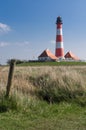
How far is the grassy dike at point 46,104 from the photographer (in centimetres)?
782

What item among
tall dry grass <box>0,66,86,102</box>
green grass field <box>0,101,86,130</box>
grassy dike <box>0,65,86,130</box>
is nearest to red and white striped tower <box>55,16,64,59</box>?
grassy dike <box>0,65,86,130</box>

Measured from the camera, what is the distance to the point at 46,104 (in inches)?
405

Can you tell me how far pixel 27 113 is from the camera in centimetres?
897

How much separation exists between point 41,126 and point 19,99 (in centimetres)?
227

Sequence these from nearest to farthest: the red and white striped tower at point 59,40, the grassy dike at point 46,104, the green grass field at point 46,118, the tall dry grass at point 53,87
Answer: the green grass field at point 46,118, the grassy dike at point 46,104, the tall dry grass at point 53,87, the red and white striped tower at point 59,40

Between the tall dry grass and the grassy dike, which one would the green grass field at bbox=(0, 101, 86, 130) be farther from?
the tall dry grass

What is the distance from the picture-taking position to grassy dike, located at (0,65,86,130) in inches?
308

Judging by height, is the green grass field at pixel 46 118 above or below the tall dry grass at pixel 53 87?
below

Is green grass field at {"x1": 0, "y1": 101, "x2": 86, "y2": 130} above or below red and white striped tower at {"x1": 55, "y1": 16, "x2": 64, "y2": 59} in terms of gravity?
below

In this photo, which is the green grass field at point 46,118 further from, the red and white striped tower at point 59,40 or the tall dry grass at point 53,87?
the red and white striped tower at point 59,40

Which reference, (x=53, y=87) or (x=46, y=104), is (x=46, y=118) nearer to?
(x=46, y=104)

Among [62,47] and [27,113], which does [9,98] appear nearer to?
Result: [27,113]

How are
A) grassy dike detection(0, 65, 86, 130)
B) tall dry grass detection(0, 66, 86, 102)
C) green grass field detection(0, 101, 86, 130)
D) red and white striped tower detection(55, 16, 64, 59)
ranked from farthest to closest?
red and white striped tower detection(55, 16, 64, 59)
tall dry grass detection(0, 66, 86, 102)
grassy dike detection(0, 65, 86, 130)
green grass field detection(0, 101, 86, 130)

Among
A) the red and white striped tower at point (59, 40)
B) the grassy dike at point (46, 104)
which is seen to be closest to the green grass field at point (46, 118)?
the grassy dike at point (46, 104)
